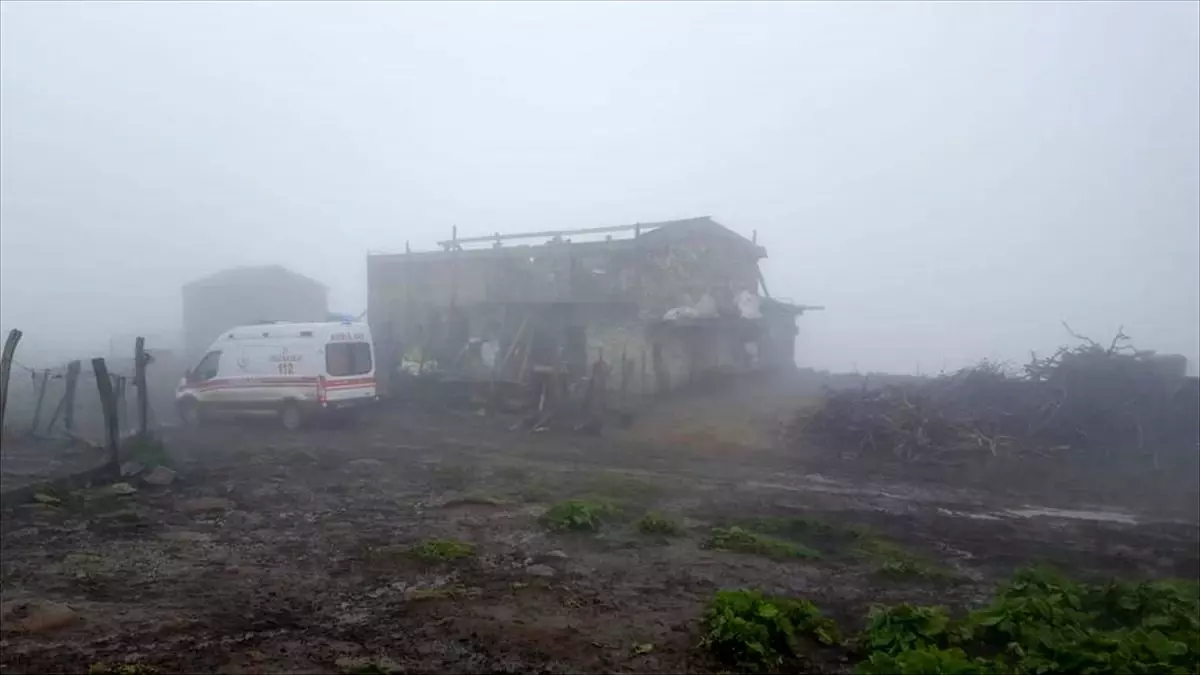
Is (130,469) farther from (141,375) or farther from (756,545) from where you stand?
(756,545)

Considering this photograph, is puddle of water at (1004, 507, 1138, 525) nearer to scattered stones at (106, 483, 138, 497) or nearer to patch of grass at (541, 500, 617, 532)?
patch of grass at (541, 500, 617, 532)

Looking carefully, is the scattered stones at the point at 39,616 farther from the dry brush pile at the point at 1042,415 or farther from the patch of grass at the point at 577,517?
the dry brush pile at the point at 1042,415

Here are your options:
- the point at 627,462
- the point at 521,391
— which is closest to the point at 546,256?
the point at 521,391

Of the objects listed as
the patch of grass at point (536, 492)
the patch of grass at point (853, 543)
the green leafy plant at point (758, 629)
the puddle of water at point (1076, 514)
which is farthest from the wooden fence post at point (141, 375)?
the puddle of water at point (1076, 514)

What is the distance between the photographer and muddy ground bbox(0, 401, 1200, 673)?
254 inches

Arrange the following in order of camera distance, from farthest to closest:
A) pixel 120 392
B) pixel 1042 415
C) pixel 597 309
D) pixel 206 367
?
pixel 597 309 < pixel 206 367 < pixel 1042 415 < pixel 120 392

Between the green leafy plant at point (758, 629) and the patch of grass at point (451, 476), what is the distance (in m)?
7.61

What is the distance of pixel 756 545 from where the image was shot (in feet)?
32.2

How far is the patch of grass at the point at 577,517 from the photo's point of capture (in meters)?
10.6

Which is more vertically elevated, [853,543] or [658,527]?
[658,527]

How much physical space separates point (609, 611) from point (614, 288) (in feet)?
57.2

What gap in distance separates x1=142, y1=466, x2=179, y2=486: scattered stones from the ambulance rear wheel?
6.58m

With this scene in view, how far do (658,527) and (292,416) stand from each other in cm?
1224

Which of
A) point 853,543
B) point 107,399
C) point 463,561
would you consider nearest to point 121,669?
point 463,561
